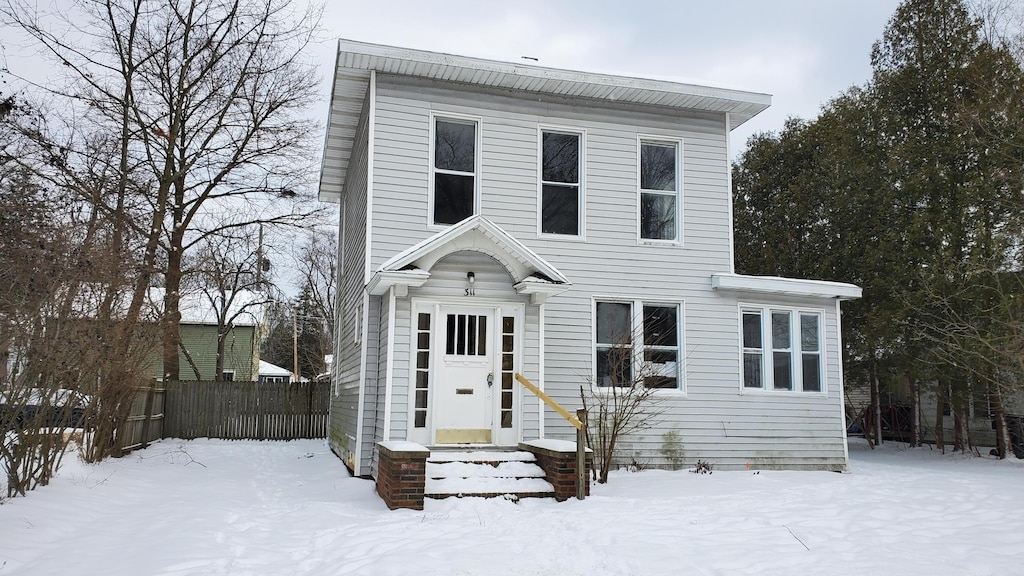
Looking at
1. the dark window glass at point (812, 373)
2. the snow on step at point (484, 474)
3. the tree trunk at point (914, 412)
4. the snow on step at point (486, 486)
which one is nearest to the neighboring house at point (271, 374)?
the tree trunk at point (914, 412)

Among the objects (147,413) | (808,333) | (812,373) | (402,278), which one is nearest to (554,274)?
(402,278)

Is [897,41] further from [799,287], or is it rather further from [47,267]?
[47,267]

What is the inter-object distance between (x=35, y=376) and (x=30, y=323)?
50cm

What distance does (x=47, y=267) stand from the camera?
7555 mm

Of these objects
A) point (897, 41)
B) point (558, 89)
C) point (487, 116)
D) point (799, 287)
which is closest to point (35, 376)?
point (487, 116)

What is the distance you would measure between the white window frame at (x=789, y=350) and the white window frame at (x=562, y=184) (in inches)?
116

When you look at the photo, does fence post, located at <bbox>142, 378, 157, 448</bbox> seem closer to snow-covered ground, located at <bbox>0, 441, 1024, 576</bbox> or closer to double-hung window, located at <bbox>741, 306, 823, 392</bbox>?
snow-covered ground, located at <bbox>0, 441, 1024, 576</bbox>

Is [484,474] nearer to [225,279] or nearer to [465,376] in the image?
[465,376]

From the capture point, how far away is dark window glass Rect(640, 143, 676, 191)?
1231 cm

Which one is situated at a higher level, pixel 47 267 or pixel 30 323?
pixel 47 267

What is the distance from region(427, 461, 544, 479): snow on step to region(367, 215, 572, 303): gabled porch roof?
223 cm

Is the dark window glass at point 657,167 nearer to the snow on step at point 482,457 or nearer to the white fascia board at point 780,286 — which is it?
the white fascia board at point 780,286

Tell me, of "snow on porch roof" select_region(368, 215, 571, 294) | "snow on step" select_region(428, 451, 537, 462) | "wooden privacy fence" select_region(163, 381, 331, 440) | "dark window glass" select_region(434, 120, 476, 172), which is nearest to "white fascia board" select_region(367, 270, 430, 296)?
"snow on porch roof" select_region(368, 215, 571, 294)

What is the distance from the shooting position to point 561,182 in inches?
468
